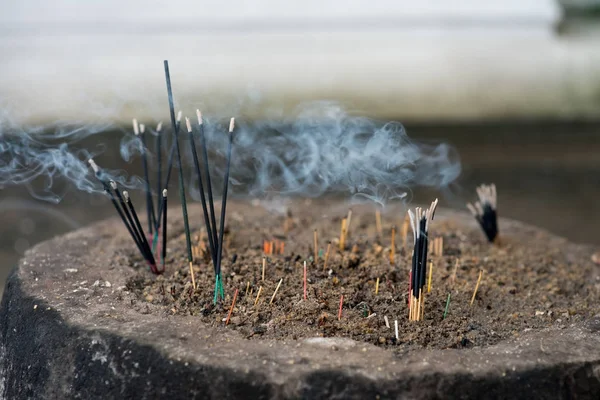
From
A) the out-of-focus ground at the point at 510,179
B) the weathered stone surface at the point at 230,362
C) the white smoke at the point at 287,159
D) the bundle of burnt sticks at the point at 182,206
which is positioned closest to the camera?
the weathered stone surface at the point at 230,362

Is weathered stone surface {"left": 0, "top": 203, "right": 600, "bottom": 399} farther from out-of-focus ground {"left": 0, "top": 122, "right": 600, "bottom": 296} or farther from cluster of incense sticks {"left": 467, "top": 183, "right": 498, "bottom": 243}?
out-of-focus ground {"left": 0, "top": 122, "right": 600, "bottom": 296}

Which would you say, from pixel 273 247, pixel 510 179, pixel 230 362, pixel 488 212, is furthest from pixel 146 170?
pixel 510 179

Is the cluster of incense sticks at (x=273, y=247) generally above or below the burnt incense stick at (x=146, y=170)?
below

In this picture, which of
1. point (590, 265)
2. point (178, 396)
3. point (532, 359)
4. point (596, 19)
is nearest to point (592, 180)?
point (596, 19)

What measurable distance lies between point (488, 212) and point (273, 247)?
2.10ft

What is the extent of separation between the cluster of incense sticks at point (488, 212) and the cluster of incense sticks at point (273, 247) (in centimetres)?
57

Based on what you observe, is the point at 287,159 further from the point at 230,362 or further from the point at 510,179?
the point at 510,179

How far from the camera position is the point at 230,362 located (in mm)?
1227

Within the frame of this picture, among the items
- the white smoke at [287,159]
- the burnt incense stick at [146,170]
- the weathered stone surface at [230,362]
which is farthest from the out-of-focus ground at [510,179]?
the weathered stone surface at [230,362]

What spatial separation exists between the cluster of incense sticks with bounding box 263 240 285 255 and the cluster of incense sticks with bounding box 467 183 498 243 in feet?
1.86

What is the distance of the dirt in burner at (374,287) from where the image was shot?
1.43 metres

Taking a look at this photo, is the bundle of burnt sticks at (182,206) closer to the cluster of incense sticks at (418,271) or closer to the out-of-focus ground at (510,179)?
the cluster of incense sticks at (418,271)

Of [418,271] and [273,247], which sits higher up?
[418,271]

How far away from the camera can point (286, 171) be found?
2.42 meters
